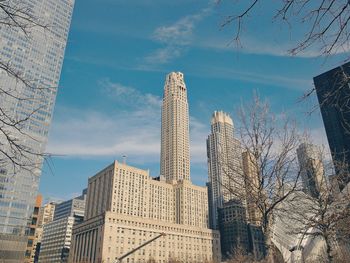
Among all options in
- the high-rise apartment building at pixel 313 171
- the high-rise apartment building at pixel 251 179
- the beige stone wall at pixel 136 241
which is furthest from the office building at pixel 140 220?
the high-rise apartment building at pixel 251 179

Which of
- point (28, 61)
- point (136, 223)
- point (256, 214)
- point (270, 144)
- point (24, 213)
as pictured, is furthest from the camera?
point (136, 223)

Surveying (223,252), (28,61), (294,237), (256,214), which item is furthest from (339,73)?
(223,252)

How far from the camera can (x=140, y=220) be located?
12812 centimetres

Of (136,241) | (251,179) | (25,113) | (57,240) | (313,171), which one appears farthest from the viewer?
(57,240)

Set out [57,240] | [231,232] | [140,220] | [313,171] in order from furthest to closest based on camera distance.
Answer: [57,240] → [231,232] → [140,220] → [313,171]

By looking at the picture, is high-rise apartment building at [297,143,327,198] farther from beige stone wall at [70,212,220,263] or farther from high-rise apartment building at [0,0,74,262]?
beige stone wall at [70,212,220,263]

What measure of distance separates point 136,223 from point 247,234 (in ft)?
242

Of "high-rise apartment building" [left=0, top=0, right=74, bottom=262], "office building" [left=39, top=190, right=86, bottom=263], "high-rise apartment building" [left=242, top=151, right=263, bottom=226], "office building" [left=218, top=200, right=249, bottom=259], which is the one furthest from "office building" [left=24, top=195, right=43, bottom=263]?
"office building" [left=218, top=200, right=249, bottom=259]

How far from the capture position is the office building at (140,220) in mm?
118375

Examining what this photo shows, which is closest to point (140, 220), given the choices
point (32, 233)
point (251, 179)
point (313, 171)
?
point (32, 233)

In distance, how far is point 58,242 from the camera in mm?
181250

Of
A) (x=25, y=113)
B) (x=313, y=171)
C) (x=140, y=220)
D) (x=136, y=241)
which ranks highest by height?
(x=25, y=113)

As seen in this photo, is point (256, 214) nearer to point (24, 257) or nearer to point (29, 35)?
point (29, 35)

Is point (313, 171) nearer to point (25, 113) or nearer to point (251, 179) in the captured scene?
point (251, 179)
